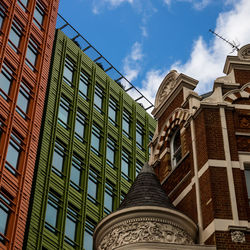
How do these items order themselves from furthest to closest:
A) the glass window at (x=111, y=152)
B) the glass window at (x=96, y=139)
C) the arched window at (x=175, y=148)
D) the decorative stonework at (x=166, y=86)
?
the glass window at (x=111, y=152) → the glass window at (x=96, y=139) → the decorative stonework at (x=166, y=86) → the arched window at (x=175, y=148)

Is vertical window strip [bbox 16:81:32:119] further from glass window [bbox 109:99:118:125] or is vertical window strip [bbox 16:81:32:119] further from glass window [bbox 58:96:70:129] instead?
glass window [bbox 109:99:118:125]

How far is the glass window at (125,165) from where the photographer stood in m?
50.1

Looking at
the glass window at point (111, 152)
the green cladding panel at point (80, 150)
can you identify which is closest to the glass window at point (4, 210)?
the green cladding panel at point (80, 150)

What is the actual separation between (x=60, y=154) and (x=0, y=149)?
773 cm

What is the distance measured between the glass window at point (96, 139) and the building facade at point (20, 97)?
19.4ft

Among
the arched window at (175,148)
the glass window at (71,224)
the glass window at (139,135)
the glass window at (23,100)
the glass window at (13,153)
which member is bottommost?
the arched window at (175,148)

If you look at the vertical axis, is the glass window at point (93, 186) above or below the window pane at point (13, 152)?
above

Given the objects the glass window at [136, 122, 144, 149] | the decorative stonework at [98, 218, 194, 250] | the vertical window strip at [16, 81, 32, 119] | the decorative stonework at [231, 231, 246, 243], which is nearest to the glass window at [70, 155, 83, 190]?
the vertical window strip at [16, 81, 32, 119]

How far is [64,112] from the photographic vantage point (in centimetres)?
4744

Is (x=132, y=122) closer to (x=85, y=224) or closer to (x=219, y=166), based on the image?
(x=85, y=224)

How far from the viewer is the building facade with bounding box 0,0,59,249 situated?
3566 cm

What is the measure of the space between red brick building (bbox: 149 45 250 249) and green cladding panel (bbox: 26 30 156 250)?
14.9 meters

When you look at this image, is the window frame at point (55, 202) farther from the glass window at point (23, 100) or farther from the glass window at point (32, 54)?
the glass window at point (32, 54)

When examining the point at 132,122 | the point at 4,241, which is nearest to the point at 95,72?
the point at 132,122
